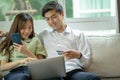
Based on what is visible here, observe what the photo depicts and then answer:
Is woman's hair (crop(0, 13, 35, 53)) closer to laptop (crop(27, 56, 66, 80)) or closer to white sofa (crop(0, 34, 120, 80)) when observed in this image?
laptop (crop(27, 56, 66, 80))

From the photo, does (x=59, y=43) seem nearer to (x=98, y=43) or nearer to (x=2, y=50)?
(x=98, y=43)

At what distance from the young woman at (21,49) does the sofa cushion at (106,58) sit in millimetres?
487

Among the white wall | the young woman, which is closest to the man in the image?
the young woman

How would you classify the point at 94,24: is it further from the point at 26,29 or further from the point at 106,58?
the point at 26,29

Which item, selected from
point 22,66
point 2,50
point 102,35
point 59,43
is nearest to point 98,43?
point 102,35

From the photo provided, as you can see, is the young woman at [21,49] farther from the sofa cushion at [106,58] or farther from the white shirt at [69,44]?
the sofa cushion at [106,58]

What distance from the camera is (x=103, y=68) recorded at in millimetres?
2332

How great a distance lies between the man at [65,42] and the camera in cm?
224

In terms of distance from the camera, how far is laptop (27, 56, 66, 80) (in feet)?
6.43

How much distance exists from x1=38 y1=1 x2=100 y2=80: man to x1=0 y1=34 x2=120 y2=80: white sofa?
0.09 meters

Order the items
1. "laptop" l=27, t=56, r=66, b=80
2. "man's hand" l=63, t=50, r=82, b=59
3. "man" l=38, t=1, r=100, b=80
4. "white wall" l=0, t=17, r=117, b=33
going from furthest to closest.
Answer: "white wall" l=0, t=17, r=117, b=33, "man" l=38, t=1, r=100, b=80, "man's hand" l=63, t=50, r=82, b=59, "laptop" l=27, t=56, r=66, b=80

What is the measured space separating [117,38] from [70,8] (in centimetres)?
77

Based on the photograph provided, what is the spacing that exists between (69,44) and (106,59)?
14.8 inches

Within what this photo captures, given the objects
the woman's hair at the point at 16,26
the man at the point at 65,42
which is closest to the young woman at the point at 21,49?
the woman's hair at the point at 16,26
